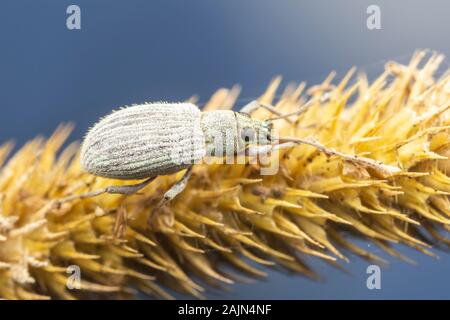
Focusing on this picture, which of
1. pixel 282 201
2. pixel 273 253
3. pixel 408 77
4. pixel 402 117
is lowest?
pixel 273 253

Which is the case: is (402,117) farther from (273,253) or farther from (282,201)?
(273,253)

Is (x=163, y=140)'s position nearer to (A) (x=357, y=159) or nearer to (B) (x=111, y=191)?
(B) (x=111, y=191)

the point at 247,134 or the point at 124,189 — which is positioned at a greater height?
the point at 247,134

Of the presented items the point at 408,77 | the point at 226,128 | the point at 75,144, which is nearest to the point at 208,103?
the point at 226,128

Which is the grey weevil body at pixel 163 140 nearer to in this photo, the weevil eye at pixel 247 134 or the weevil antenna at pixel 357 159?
the weevil eye at pixel 247 134

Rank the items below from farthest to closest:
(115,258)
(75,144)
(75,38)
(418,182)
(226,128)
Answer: (75,38)
(75,144)
(226,128)
(115,258)
(418,182)

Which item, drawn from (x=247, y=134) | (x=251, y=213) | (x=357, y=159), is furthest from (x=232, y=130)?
(x=357, y=159)
